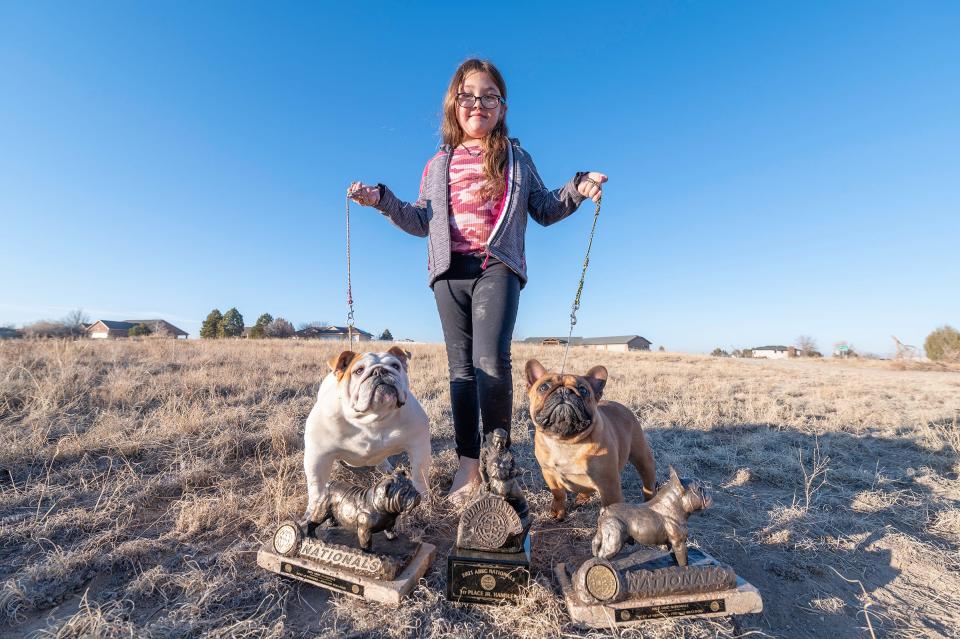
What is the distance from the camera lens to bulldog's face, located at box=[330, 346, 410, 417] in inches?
99.9

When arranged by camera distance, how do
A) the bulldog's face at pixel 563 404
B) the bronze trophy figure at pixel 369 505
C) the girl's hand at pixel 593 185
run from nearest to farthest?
1. the bronze trophy figure at pixel 369 505
2. the bulldog's face at pixel 563 404
3. the girl's hand at pixel 593 185

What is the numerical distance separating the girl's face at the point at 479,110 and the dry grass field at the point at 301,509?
306 centimetres

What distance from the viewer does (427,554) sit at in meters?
2.27

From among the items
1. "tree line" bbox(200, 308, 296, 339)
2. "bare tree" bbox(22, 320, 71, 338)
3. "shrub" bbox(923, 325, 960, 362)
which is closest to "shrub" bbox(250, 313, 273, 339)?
"tree line" bbox(200, 308, 296, 339)

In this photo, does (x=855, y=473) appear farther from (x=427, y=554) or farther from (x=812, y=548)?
(x=427, y=554)

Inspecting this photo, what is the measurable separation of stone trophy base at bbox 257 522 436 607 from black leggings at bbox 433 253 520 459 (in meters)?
1.07

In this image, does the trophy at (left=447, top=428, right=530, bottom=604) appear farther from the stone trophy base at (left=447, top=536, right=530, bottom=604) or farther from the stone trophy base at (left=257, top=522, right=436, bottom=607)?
the stone trophy base at (left=257, top=522, right=436, bottom=607)

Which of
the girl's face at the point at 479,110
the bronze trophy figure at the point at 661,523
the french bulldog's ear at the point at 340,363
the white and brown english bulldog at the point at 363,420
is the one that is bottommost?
the bronze trophy figure at the point at 661,523

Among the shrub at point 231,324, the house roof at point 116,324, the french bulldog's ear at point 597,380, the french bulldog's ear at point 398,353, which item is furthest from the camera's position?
the house roof at point 116,324

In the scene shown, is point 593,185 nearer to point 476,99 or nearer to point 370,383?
point 476,99

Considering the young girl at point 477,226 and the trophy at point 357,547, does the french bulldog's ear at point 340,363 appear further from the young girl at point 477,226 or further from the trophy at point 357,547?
the young girl at point 477,226

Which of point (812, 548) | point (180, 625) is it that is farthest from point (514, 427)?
point (180, 625)

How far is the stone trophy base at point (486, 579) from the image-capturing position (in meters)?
2.07

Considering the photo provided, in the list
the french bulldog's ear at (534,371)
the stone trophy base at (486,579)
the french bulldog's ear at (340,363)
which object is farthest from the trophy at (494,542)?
the french bulldog's ear at (340,363)
